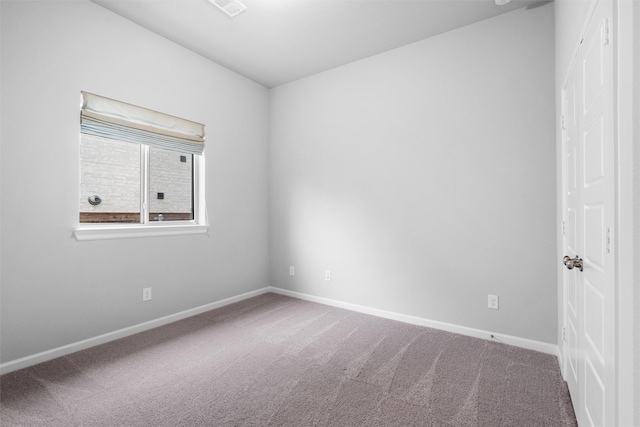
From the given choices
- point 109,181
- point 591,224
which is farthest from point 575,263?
point 109,181

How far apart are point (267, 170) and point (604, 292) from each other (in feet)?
11.9

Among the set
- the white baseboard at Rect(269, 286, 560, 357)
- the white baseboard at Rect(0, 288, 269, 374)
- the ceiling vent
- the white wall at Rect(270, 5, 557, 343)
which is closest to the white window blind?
the ceiling vent

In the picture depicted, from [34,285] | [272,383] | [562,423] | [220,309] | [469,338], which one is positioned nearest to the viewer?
[562,423]

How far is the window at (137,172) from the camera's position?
8.30ft

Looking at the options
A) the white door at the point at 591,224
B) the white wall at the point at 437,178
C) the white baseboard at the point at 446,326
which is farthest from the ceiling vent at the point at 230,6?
the white baseboard at the point at 446,326

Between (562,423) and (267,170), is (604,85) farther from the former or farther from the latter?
(267,170)

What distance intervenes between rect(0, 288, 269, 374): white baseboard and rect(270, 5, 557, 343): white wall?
3.72 ft

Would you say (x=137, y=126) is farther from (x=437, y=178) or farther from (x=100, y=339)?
(x=437, y=178)

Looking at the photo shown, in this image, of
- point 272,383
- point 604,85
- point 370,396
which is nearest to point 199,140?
point 272,383

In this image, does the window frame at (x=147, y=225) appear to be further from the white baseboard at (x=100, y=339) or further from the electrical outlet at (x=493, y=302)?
the electrical outlet at (x=493, y=302)

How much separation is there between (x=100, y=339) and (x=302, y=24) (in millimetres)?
3258

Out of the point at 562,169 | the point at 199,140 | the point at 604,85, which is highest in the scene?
the point at 199,140

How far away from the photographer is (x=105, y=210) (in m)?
2.69

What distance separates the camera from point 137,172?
2.93 metres
